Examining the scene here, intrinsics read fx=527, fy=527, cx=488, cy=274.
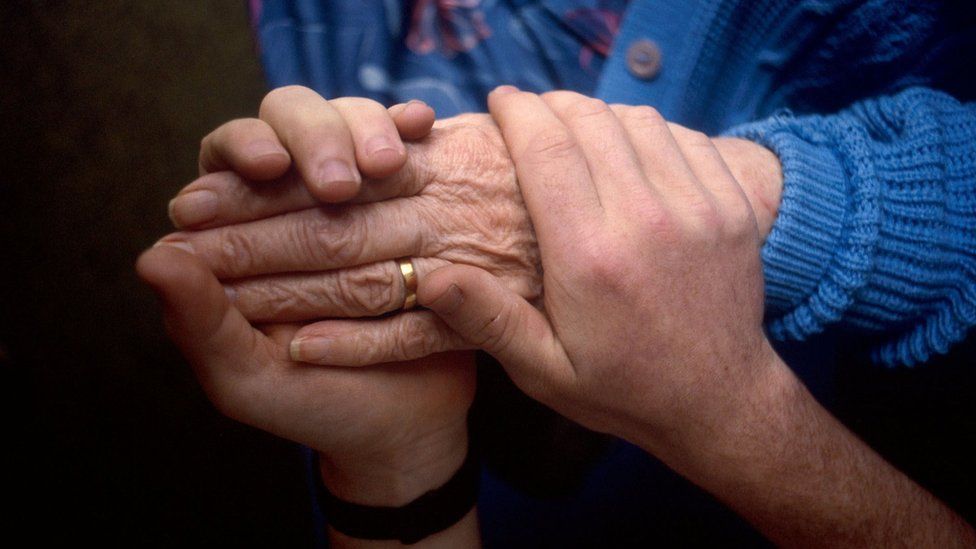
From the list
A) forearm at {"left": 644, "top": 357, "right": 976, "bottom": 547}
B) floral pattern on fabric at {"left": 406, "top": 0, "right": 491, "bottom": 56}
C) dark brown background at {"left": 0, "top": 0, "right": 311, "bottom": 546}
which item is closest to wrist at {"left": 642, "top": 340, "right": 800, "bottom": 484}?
forearm at {"left": 644, "top": 357, "right": 976, "bottom": 547}

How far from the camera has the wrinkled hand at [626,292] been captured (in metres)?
0.48

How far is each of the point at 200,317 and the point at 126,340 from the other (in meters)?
0.70

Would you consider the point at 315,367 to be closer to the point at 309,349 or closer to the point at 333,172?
the point at 309,349

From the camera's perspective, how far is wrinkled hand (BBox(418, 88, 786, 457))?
0.48 m

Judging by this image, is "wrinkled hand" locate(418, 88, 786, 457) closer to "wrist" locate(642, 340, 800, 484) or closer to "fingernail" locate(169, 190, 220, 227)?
"wrist" locate(642, 340, 800, 484)

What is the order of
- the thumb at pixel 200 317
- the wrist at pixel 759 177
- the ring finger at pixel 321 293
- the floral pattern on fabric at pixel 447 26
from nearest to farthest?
1. the thumb at pixel 200 317
2. the ring finger at pixel 321 293
3. the wrist at pixel 759 177
4. the floral pattern on fabric at pixel 447 26

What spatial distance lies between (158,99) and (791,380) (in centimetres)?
94

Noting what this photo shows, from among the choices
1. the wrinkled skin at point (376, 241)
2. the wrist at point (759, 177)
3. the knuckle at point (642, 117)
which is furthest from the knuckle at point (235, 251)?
the wrist at point (759, 177)

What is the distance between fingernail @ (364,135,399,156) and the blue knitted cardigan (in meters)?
0.43

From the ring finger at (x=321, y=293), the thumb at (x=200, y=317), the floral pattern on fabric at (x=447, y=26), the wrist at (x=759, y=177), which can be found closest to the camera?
the thumb at (x=200, y=317)

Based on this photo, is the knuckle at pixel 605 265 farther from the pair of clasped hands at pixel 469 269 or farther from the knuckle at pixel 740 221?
the knuckle at pixel 740 221

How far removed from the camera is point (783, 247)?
59 cm

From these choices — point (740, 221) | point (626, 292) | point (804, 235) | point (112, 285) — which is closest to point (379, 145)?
point (626, 292)

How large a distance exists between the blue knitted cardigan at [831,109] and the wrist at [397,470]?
43 centimetres
